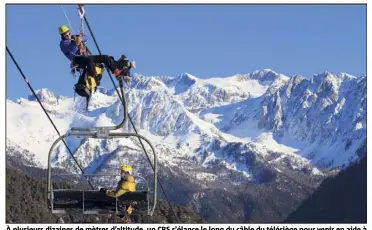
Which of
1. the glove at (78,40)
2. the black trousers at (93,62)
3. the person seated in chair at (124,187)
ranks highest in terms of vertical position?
the glove at (78,40)

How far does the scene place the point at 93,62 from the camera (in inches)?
1136

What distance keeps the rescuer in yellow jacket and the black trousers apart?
2970 mm

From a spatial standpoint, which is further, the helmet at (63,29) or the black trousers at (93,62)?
the helmet at (63,29)

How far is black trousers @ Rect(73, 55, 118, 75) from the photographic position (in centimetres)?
2883

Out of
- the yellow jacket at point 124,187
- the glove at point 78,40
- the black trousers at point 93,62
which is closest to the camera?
the black trousers at point 93,62

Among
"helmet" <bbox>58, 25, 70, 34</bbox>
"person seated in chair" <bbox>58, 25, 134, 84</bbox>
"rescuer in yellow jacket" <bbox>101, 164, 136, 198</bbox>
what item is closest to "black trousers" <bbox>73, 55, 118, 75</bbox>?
"person seated in chair" <bbox>58, 25, 134, 84</bbox>

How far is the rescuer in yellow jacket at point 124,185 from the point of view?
2906 cm

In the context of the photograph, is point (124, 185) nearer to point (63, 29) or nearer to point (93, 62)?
point (93, 62)

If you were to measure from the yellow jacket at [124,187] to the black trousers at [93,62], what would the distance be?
3.26 m

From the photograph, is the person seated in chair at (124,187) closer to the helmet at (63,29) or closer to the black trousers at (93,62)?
the black trousers at (93,62)

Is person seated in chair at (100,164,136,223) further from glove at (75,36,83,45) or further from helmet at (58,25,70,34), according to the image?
helmet at (58,25,70,34)

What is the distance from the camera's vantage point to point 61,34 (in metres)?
30.2

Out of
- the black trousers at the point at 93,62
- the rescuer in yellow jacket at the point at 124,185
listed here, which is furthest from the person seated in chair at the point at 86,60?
the rescuer in yellow jacket at the point at 124,185

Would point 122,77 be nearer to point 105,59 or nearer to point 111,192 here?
point 105,59
